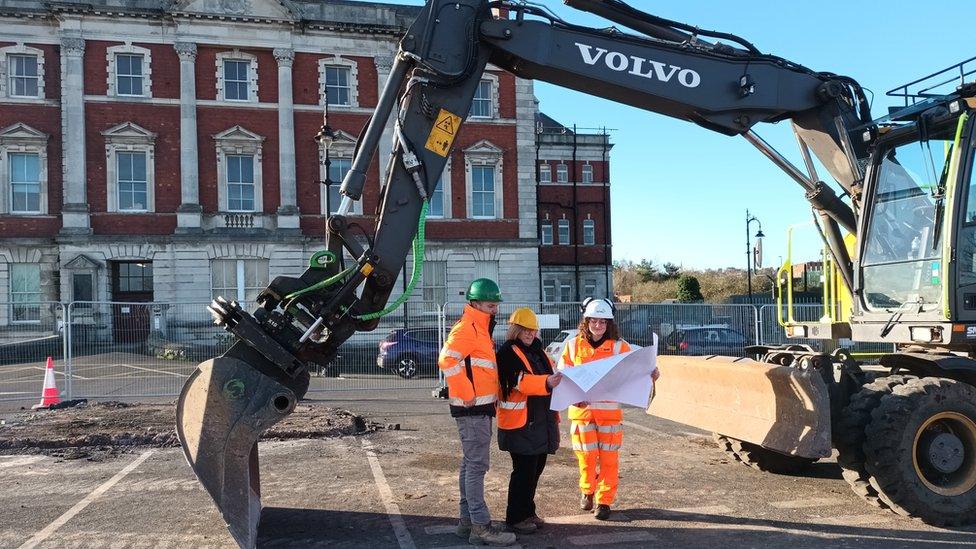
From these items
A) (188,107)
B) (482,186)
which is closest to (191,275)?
(188,107)

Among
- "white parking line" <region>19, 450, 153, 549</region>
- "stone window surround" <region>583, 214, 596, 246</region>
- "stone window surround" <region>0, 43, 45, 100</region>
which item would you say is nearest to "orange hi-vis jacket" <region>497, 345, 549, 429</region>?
"white parking line" <region>19, 450, 153, 549</region>

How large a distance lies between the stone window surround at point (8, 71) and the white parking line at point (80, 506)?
23.8 meters

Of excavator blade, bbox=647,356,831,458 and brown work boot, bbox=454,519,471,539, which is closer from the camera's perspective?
brown work boot, bbox=454,519,471,539

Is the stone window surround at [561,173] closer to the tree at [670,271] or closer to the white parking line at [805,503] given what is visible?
the tree at [670,271]

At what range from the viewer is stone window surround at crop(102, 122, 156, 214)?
26.9 metres

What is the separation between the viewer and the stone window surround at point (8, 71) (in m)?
26.3

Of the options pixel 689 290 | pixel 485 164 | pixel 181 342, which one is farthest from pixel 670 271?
pixel 181 342

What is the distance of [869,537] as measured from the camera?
5355 mm

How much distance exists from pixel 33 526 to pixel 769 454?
22.2 ft

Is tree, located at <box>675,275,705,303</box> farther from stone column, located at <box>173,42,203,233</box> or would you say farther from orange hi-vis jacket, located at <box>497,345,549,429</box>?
orange hi-vis jacket, located at <box>497,345,549,429</box>

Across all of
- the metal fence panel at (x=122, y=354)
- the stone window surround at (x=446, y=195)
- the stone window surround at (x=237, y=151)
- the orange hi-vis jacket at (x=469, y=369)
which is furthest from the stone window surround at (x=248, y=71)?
the orange hi-vis jacket at (x=469, y=369)

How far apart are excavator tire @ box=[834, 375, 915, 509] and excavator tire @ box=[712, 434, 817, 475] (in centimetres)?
140

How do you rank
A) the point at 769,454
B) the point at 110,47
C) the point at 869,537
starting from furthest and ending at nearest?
the point at 110,47 < the point at 769,454 < the point at 869,537

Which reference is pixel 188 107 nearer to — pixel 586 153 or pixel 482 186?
pixel 482 186
